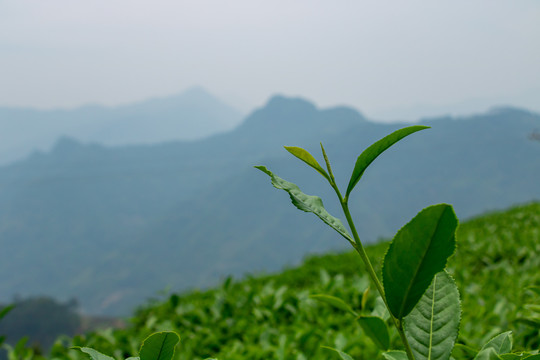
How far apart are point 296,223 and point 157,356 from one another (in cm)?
16900

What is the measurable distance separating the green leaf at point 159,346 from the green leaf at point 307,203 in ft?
0.74

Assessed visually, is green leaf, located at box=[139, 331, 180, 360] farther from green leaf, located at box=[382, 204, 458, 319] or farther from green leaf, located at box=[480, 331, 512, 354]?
green leaf, located at box=[480, 331, 512, 354]

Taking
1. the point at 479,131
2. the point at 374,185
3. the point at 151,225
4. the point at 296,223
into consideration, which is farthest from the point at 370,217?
the point at 151,225

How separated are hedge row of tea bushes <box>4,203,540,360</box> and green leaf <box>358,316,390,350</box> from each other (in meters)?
0.10

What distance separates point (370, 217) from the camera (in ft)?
565

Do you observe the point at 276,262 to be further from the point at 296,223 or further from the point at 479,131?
the point at 479,131

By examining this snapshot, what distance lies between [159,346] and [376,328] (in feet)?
1.26

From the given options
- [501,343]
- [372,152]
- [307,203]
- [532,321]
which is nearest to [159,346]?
[307,203]

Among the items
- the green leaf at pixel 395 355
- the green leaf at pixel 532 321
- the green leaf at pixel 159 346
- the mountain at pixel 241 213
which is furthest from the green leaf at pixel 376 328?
the mountain at pixel 241 213

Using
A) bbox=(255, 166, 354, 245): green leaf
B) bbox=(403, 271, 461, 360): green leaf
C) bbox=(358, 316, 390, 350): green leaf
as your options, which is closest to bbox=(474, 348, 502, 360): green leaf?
bbox=(403, 271, 461, 360): green leaf

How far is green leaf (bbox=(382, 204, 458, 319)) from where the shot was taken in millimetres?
465

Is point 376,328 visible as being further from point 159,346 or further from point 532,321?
point 532,321

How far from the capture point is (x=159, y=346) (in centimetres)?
54

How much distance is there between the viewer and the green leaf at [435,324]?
60 cm
